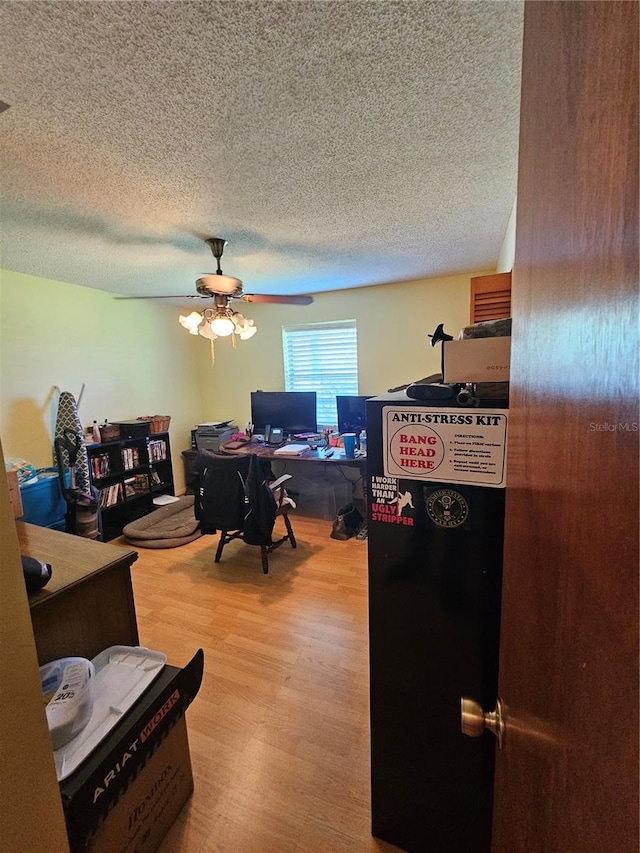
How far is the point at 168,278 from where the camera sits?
3271 millimetres

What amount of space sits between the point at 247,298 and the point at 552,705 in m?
2.83

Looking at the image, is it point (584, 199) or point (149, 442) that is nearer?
point (584, 199)

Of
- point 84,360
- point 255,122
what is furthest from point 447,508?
point 84,360

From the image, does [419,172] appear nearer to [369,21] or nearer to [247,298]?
[369,21]

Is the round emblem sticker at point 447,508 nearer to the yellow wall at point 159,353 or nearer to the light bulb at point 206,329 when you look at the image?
the light bulb at point 206,329

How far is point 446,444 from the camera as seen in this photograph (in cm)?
87

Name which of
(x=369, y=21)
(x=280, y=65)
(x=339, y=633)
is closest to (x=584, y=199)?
(x=369, y=21)

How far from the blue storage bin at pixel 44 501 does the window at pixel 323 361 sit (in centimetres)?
261

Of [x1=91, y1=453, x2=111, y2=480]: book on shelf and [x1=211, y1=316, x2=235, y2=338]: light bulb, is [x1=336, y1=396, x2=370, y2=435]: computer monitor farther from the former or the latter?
[x1=91, y1=453, x2=111, y2=480]: book on shelf

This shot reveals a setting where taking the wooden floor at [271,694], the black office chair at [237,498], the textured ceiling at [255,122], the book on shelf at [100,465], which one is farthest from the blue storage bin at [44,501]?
the textured ceiling at [255,122]

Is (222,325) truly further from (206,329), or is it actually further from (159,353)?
(159,353)

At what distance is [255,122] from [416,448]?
1.31 metres

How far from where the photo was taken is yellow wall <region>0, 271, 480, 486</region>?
3092 mm

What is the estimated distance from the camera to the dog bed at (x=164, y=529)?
3285 millimetres
